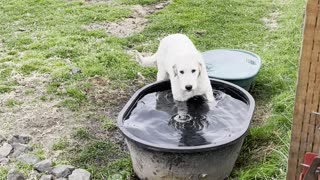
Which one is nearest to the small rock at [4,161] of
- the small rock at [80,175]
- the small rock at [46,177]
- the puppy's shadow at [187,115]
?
the small rock at [46,177]

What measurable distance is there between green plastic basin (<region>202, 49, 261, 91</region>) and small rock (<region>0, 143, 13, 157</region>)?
2.14m

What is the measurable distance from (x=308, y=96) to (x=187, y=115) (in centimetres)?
236

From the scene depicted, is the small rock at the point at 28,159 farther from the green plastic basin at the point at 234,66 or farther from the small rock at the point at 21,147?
the green plastic basin at the point at 234,66

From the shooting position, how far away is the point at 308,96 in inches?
76.3

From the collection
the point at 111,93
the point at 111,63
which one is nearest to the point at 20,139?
the point at 111,93

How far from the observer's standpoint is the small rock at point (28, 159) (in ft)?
12.3

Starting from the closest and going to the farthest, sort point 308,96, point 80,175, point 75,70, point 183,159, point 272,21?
point 308,96
point 183,159
point 80,175
point 75,70
point 272,21

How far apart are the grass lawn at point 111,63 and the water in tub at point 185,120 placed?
0.26 metres

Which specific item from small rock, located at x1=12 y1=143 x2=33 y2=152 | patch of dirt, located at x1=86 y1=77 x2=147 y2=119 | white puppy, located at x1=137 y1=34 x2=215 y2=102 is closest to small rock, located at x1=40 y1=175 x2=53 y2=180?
small rock, located at x1=12 y1=143 x2=33 y2=152

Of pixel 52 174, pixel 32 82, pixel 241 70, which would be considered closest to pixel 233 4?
pixel 241 70

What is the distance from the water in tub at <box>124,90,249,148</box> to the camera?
12.5 feet

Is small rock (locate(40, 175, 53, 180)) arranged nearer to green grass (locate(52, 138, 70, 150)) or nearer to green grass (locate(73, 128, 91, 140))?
green grass (locate(52, 138, 70, 150))

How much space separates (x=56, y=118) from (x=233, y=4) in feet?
15.8

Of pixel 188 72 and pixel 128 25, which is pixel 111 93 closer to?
pixel 188 72
